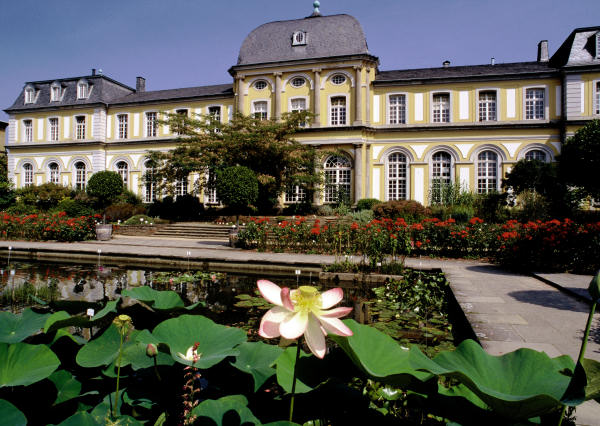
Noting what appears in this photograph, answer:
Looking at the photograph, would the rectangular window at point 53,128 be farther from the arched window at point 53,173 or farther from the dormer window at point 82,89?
the dormer window at point 82,89

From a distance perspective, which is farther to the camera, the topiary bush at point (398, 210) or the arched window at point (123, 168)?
the arched window at point (123, 168)

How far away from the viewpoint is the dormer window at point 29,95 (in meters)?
29.0

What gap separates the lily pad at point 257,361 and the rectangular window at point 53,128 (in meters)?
32.5

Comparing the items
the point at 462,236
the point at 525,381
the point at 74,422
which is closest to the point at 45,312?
the point at 74,422

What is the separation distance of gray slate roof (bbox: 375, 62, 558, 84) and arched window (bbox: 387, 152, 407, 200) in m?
4.52

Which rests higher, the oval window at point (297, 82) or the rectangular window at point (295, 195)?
the oval window at point (297, 82)

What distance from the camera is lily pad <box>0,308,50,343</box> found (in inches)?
60.0

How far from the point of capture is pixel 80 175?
27.4 m

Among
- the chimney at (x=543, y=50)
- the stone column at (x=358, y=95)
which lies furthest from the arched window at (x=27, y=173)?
the chimney at (x=543, y=50)

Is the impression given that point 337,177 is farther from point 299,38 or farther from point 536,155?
point 536,155

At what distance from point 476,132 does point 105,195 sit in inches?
787

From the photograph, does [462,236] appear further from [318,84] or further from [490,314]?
[318,84]

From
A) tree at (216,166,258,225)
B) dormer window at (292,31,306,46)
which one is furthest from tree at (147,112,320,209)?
dormer window at (292,31,306,46)

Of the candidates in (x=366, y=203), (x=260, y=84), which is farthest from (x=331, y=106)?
(x=366, y=203)
